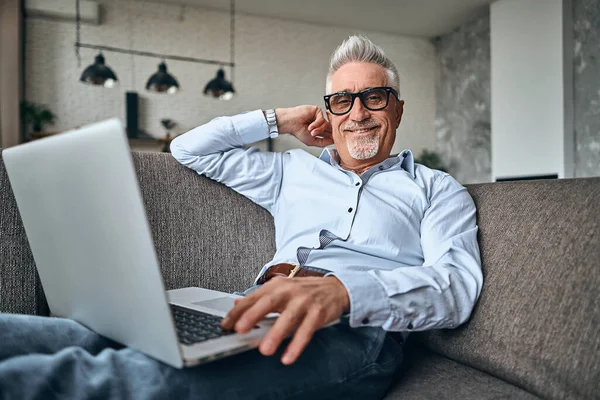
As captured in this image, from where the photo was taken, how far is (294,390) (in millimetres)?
848

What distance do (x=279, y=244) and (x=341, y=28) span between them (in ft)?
20.2

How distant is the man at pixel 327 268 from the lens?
770 millimetres

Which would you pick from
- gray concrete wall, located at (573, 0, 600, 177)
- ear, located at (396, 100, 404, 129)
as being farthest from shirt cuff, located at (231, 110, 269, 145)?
gray concrete wall, located at (573, 0, 600, 177)

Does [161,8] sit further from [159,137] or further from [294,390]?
[294,390]

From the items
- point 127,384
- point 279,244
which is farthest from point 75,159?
point 279,244

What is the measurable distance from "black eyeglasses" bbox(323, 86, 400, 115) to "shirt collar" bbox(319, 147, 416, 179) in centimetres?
14

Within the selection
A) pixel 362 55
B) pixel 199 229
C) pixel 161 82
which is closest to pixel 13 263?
pixel 199 229

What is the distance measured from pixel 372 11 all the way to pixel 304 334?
6.14m

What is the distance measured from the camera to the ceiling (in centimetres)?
601

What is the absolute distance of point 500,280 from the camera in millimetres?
1056

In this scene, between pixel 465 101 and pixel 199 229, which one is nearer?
pixel 199 229

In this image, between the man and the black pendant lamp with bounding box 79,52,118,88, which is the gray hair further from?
the black pendant lamp with bounding box 79,52,118,88

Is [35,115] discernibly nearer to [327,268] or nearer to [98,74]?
[98,74]

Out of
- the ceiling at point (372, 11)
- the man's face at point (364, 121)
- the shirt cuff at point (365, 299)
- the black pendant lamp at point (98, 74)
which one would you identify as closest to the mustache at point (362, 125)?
the man's face at point (364, 121)
